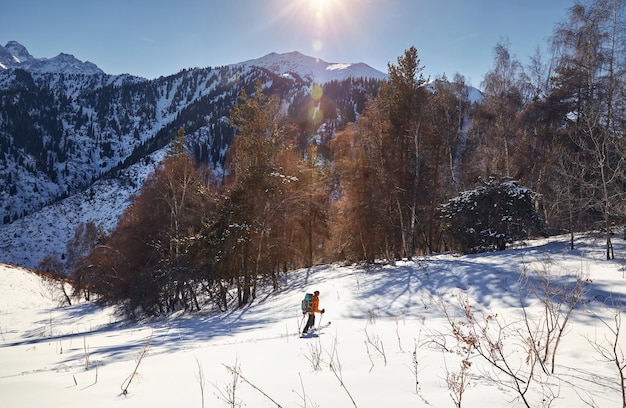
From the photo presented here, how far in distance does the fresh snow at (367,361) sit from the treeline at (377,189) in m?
4.41

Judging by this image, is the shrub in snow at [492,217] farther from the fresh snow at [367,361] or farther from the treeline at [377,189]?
the fresh snow at [367,361]

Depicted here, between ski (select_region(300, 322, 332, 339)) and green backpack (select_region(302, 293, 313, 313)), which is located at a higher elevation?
green backpack (select_region(302, 293, 313, 313))

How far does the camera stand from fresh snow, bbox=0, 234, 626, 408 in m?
3.29

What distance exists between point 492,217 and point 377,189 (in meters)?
5.72

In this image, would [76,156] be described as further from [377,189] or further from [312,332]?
[312,332]

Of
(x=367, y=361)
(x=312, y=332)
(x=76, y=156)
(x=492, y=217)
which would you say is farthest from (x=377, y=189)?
(x=76, y=156)

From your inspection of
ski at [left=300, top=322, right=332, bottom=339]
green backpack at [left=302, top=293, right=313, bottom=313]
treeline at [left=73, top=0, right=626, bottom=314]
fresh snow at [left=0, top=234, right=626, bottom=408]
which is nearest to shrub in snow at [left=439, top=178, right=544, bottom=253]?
treeline at [left=73, top=0, right=626, bottom=314]

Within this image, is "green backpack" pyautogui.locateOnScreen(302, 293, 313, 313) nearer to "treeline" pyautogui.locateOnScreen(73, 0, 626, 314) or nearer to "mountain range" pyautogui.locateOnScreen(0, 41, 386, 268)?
"treeline" pyautogui.locateOnScreen(73, 0, 626, 314)

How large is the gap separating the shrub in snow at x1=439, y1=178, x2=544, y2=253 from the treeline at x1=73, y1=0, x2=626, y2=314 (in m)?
0.05

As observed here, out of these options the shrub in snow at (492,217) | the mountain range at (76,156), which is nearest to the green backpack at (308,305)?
the shrub in snow at (492,217)

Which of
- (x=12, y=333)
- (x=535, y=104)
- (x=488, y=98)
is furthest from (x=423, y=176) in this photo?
(x=12, y=333)

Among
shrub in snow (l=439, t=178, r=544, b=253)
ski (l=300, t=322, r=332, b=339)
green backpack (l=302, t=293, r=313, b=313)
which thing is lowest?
ski (l=300, t=322, r=332, b=339)

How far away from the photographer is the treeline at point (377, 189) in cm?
1454

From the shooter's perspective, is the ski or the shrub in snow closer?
the ski
